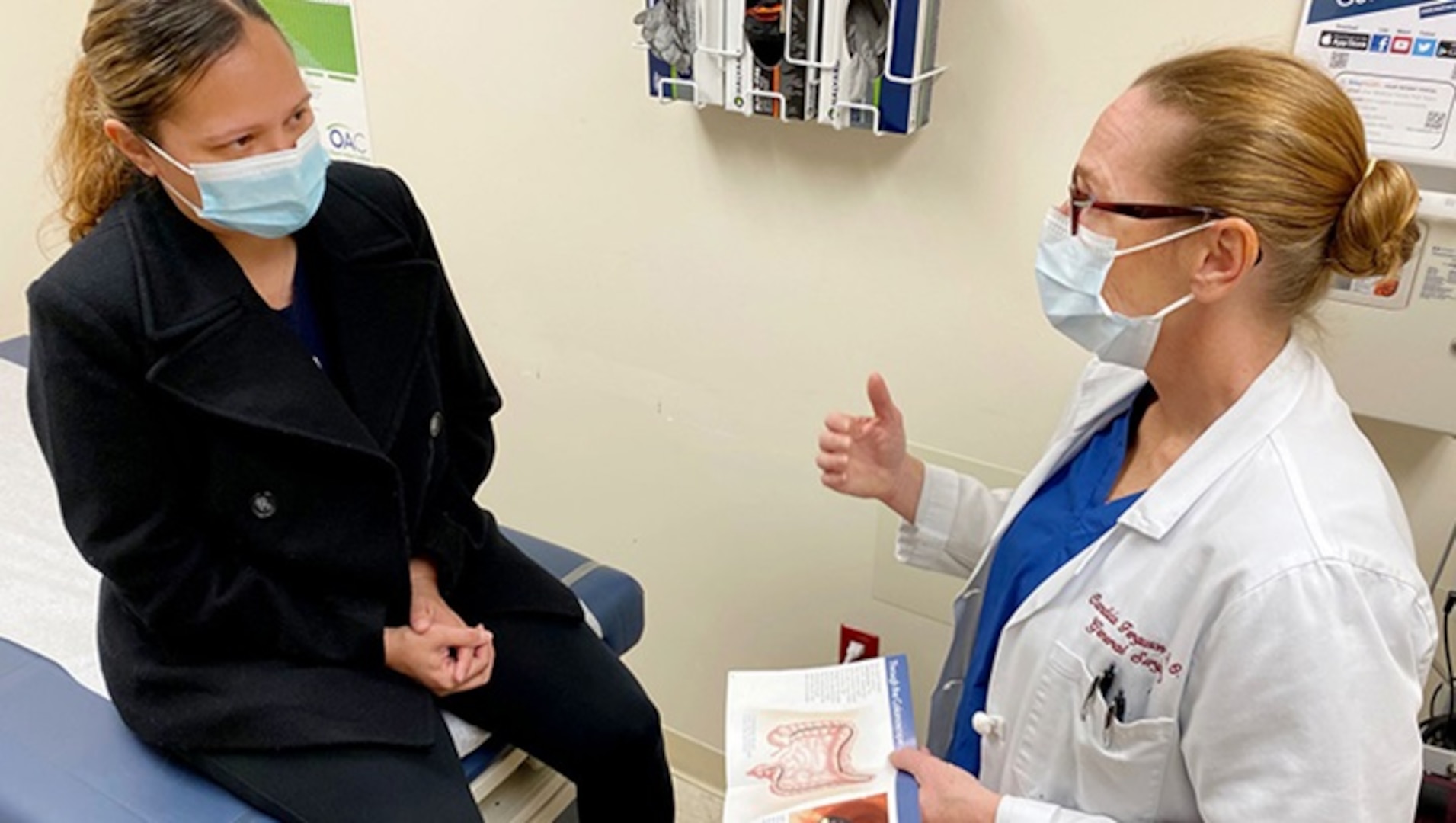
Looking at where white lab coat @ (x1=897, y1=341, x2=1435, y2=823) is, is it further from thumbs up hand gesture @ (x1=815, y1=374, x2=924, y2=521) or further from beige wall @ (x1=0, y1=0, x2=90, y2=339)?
beige wall @ (x1=0, y1=0, x2=90, y2=339)

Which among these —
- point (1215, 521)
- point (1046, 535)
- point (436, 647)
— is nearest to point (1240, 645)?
point (1215, 521)

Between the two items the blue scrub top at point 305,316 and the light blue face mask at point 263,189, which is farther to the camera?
the blue scrub top at point 305,316

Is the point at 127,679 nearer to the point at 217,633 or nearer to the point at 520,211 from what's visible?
the point at 217,633

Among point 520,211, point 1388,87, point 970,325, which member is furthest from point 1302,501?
point 520,211

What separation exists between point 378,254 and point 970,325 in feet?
2.57

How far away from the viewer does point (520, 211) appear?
1.94m

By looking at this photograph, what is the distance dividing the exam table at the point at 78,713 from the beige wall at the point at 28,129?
35.3 inches

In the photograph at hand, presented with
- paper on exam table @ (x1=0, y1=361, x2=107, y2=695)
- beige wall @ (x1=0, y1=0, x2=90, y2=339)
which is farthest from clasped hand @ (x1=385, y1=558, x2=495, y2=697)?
beige wall @ (x1=0, y1=0, x2=90, y2=339)

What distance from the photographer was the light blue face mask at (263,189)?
3.76ft

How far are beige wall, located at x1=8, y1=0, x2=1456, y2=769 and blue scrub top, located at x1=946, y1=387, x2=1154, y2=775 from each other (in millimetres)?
302

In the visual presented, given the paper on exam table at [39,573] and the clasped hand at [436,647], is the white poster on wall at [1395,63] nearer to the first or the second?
the clasped hand at [436,647]

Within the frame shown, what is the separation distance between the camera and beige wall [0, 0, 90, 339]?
2.35 meters

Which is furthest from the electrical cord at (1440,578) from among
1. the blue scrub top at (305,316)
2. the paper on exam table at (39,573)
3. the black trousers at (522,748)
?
the paper on exam table at (39,573)

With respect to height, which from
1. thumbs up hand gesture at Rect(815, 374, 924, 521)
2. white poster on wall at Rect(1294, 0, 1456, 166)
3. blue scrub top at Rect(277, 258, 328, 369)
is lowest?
thumbs up hand gesture at Rect(815, 374, 924, 521)
